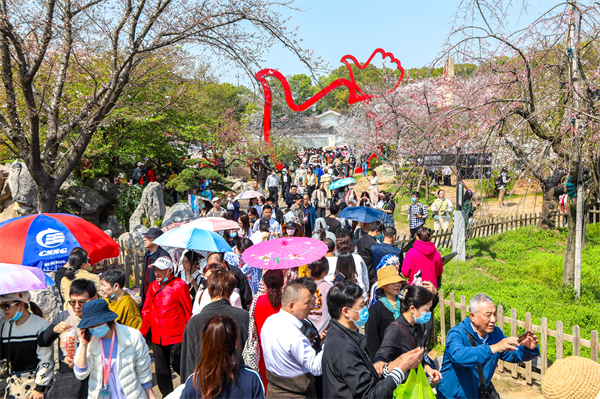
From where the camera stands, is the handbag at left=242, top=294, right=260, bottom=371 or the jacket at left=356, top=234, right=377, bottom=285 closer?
the handbag at left=242, top=294, right=260, bottom=371

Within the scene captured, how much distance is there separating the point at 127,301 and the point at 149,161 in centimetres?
1493

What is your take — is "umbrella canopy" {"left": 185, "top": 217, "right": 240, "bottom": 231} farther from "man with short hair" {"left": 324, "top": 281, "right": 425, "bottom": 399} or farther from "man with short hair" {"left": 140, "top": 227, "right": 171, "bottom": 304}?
"man with short hair" {"left": 324, "top": 281, "right": 425, "bottom": 399}

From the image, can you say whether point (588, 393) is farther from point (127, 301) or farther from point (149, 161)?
point (149, 161)

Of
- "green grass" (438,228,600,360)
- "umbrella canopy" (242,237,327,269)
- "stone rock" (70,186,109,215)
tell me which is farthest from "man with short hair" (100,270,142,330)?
"stone rock" (70,186,109,215)

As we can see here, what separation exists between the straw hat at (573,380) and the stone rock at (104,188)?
1514cm

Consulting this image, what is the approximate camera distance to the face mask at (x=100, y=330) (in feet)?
9.67

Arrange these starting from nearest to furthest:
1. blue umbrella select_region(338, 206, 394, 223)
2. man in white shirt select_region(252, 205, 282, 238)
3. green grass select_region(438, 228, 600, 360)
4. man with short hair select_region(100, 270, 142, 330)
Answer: man with short hair select_region(100, 270, 142, 330) < green grass select_region(438, 228, 600, 360) < blue umbrella select_region(338, 206, 394, 223) < man in white shirt select_region(252, 205, 282, 238)

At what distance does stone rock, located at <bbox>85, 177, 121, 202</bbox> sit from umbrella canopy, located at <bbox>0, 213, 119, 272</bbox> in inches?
393

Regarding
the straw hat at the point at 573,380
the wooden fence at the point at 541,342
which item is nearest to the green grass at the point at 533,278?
the wooden fence at the point at 541,342

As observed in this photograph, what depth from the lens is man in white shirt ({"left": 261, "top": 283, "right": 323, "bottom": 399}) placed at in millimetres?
2949

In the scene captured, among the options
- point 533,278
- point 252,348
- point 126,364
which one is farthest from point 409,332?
Result: point 533,278

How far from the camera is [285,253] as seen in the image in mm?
4449

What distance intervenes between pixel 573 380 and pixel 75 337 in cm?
349

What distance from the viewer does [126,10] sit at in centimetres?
673
